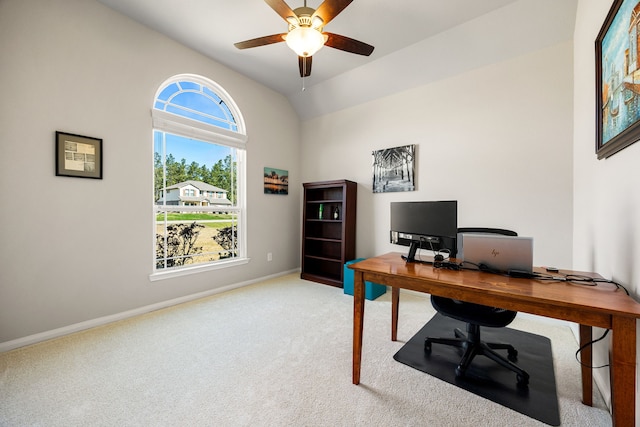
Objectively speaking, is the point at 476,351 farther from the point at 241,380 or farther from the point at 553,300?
the point at 241,380

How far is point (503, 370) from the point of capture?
175 cm

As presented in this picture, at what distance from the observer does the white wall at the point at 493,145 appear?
2.49 metres

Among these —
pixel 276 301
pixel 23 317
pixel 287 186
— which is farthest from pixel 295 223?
pixel 23 317

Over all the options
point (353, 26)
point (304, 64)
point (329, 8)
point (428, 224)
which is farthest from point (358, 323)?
point (353, 26)

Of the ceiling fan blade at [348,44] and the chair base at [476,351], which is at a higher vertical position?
the ceiling fan blade at [348,44]

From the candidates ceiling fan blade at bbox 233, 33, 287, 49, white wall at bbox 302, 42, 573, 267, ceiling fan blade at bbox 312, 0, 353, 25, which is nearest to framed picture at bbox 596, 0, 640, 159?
white wall at bbox 302, 42, 573, 267

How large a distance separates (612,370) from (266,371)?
5.82ft

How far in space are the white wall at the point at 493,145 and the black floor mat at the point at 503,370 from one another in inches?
39.2

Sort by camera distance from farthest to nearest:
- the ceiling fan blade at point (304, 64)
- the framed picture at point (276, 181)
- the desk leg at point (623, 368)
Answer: the framed picture at point (276, 181) → the ceiling fan blade at point (304, 64) → the desk leg at point (623, 368)

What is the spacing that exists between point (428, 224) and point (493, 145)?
186cm

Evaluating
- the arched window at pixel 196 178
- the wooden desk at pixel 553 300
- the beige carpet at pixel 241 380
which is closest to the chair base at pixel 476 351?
the beige carpet at pixel 241 380

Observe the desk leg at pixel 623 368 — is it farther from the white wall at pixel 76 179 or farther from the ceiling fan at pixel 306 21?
the white wall at pixel 76 179

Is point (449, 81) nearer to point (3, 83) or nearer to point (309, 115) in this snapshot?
point (309, 115)

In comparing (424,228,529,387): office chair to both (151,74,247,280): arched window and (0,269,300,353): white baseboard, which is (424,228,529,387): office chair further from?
(151,74,247,280): arched window
